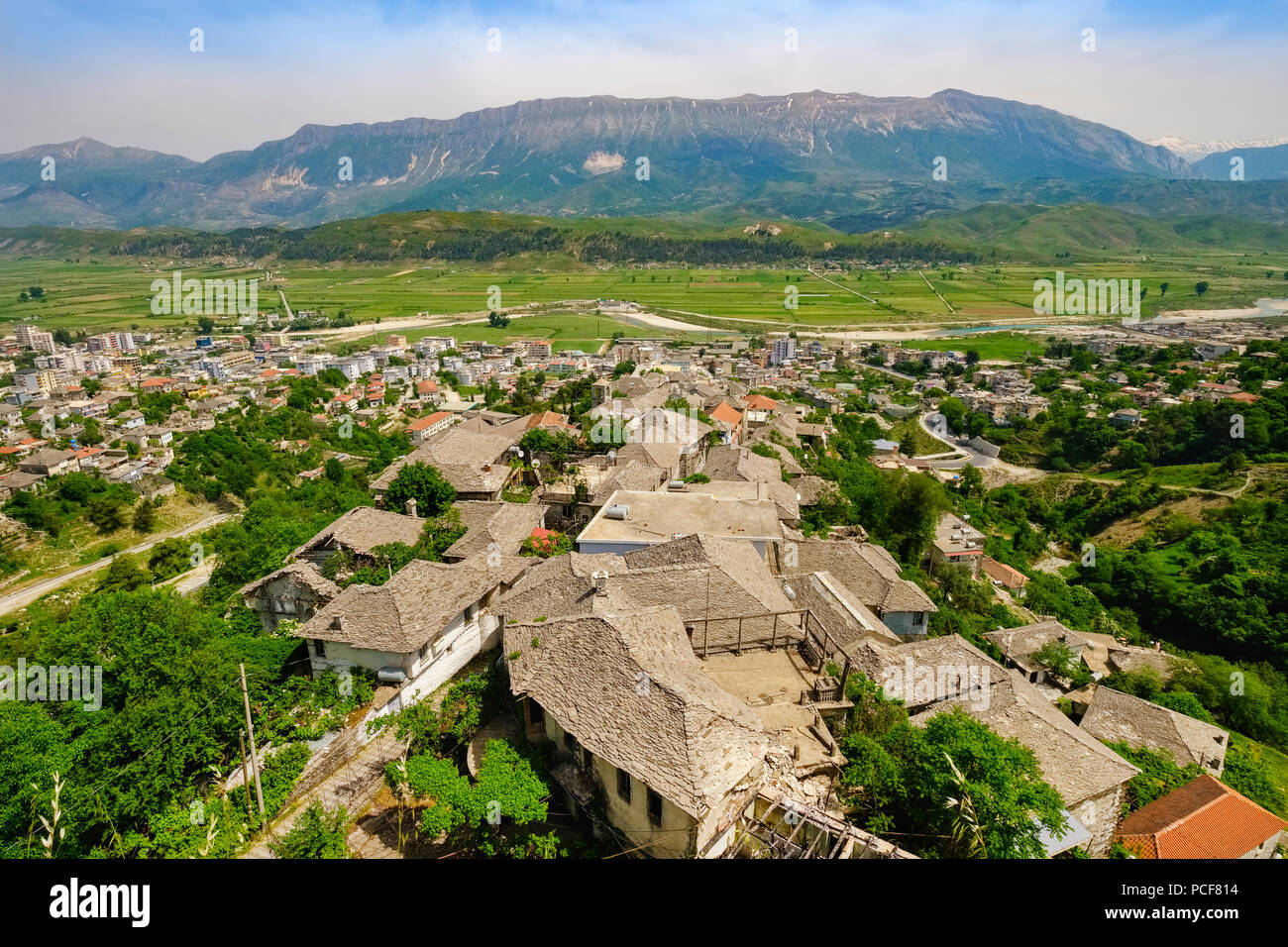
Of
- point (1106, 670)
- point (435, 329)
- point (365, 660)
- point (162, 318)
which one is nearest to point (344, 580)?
point (365, 660)

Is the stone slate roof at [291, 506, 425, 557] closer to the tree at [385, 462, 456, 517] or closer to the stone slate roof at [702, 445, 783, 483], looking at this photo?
the tree at [385, 462, 456, 517]

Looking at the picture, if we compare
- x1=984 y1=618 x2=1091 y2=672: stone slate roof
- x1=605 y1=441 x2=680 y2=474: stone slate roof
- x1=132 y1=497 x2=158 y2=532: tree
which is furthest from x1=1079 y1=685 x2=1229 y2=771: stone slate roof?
x1=132 y1=497 x2=158 y2=532: tree

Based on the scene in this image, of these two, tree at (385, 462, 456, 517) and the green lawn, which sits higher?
the green lawn

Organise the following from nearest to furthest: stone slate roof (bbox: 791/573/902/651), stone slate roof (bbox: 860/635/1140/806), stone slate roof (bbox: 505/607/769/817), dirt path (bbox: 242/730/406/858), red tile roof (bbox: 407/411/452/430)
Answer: stone slate roof (bbox: 505/607/769/817) < dirt path (bbox: 242/730/406/858) < stone slate roof (bbox: 860/635/1140/806) < stone slate roof (bbox: 791/573/902/651) < red tile roof (bbox: 407/411/452/430)

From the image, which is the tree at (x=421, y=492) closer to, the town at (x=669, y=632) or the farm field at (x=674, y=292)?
the town at (x=669, y=632)

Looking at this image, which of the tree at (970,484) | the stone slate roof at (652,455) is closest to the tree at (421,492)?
the stone slate roof at (652,455)

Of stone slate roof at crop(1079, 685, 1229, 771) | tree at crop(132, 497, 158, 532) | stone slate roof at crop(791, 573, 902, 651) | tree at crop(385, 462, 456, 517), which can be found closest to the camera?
stone slate roof at crop(791, 573, 902, 651)

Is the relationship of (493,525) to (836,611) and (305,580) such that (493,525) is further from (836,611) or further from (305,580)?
(836,611)

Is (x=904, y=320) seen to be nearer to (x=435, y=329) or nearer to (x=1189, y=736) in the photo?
(x=435, y=329)
